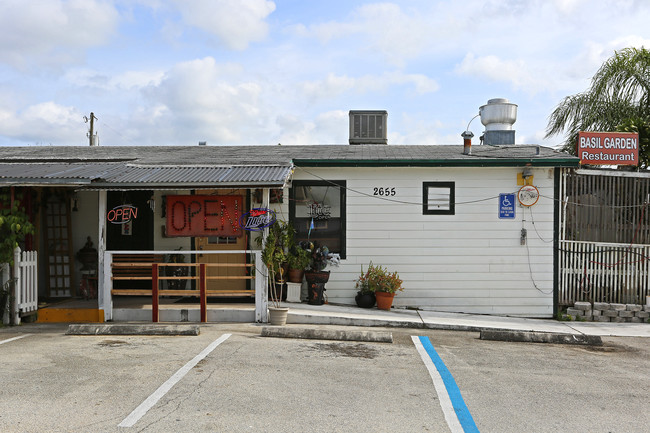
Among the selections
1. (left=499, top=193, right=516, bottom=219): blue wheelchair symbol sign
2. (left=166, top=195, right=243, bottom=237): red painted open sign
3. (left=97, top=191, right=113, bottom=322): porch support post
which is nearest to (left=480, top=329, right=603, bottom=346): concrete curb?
(left=499, top=193, right=516, bottom=219): blue wheelchair symbol sign

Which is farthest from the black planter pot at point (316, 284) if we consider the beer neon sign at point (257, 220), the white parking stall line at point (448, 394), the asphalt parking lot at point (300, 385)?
the white parking stall line at point (448, 394)

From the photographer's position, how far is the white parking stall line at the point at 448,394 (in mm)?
5035

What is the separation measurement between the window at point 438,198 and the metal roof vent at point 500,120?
4.00m

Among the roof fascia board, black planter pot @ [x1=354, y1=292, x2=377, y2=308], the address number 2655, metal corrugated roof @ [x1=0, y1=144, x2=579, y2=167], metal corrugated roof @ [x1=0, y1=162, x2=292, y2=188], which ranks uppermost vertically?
metal corrugated roof @ [x1=0, y1=144, x2=579, y2=167]

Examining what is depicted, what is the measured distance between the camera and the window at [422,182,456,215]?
37.5 ft

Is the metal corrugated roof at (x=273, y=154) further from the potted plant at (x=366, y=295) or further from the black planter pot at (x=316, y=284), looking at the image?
the potted plant at (x=366, y=295)

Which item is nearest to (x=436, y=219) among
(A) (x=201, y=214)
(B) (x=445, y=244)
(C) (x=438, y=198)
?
(C) (x=438, y=198)

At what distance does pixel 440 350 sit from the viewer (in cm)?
794

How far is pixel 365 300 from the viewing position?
11047 millimetres

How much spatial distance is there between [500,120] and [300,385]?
10.8 metres

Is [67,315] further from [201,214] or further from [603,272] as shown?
[603,272]

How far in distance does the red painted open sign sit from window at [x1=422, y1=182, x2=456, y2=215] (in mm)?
3777

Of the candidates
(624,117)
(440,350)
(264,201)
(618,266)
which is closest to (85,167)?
(264,201)

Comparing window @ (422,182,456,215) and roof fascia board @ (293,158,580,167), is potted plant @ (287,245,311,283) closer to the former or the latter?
roof fascia board @ (293,158,580,167)
